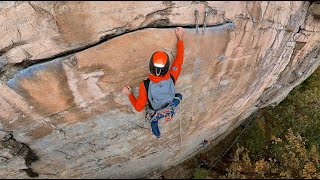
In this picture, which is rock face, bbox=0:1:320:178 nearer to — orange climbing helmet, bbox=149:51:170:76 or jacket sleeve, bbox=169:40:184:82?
jacket sleeve, bbox=169:40:184:82

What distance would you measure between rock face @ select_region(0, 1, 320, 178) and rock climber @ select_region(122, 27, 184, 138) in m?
0.13

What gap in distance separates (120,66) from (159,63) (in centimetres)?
65

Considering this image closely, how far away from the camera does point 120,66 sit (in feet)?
15.6

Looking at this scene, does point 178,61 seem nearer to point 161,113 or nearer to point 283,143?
point 161,113

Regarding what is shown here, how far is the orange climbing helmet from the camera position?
429 centimetres

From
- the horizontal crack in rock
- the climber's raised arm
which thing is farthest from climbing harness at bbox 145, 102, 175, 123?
the horizontal crack in rock

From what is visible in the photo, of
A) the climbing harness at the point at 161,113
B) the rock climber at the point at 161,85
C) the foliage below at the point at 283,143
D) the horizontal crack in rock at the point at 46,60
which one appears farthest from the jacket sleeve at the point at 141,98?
the foliage below at the point at 283,143

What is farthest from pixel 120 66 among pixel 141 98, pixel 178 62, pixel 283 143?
pixel 283 143

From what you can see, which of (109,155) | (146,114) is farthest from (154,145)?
(146,114)

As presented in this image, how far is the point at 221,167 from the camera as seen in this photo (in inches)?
340

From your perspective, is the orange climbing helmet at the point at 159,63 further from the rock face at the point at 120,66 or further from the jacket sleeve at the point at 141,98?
the jacket sleeve at the point at 141,98

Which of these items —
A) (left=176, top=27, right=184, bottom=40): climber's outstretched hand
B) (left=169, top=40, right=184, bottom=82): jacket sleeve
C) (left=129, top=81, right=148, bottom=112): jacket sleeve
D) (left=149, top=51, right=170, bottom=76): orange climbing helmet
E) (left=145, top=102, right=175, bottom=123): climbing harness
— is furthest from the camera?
(left=145, top=102, right=175, bottom=123): climbing harness

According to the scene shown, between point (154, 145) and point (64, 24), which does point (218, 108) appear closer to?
point (154, 145)

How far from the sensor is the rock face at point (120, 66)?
14.2 feet
